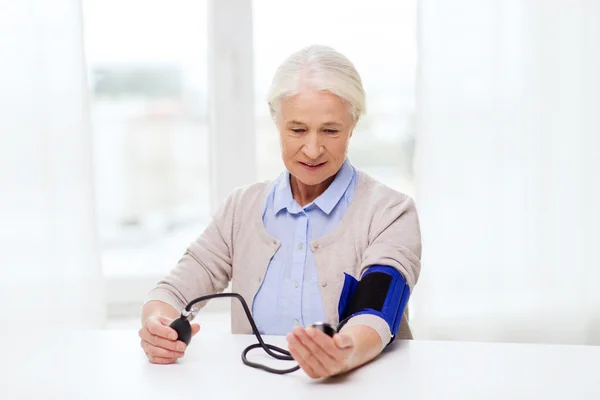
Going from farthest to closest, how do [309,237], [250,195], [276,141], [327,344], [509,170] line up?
1. [276,141]
2. [509,170]
3. [250,195]
4. [309,237]
5. [327,344]

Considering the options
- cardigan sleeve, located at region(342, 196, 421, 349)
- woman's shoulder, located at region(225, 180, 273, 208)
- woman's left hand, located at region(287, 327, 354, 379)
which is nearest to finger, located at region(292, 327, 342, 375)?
woman's left hand, located at region(287, 327, 354, 379)

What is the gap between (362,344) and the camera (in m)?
1.17

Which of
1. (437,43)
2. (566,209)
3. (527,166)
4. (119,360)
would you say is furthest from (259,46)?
(119,360)

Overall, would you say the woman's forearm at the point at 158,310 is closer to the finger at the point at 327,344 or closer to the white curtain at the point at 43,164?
the finger at the point at 327,344

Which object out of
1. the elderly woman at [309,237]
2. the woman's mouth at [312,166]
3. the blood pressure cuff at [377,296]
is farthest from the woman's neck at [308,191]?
the blood pressure cuff at [377,296]

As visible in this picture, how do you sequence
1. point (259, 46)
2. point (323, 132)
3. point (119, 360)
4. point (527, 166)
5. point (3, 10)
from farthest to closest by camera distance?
point (259, 46) → point (527, 166) → point (3, 10) → point (323, 132) → point (119, 360)

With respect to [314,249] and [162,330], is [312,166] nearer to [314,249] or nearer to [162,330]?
[314,249]

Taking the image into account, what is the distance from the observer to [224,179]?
2736mm

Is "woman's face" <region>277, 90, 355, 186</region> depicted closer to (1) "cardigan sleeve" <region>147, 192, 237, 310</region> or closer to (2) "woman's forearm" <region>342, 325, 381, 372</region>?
(1) "cardigan sleeve" <region>147, 192, 237, 310</region>

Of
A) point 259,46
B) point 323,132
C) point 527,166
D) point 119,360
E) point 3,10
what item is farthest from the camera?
point 259,46

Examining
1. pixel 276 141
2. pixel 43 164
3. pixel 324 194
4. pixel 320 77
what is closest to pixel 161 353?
pixel 324 194

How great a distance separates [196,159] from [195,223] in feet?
0.86

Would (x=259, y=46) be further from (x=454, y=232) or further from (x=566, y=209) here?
(x=566, y=209)

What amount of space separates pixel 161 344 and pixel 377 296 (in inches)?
15.5
